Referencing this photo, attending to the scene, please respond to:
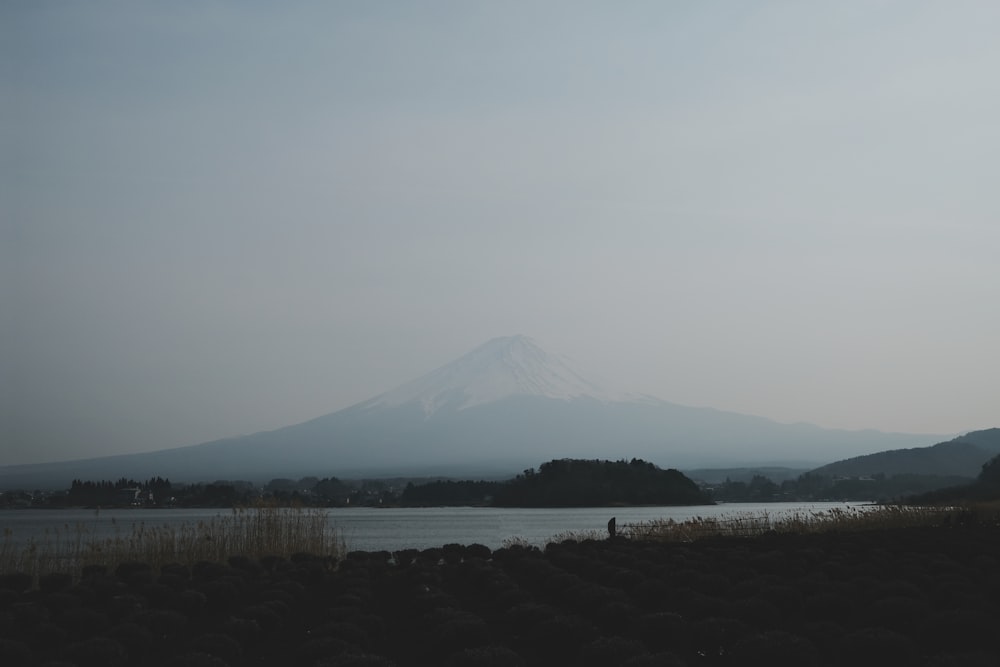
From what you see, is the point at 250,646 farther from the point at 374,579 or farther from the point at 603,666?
the point at 374,579

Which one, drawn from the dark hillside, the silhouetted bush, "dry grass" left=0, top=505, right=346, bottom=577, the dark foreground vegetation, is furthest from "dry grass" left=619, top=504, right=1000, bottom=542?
the dark hillside

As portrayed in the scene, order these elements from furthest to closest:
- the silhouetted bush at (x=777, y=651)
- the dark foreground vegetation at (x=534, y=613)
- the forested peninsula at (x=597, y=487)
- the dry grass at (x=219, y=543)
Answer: the forested peninsula at (x=597, y=487), the dry grass at (x=219, y=543), the dark foreground vegetation at (x=534, y=613), the silhouetted bush at (x=777, y=651)

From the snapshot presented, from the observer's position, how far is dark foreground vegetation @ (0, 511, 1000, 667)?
10047mm

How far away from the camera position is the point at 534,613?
1255cm

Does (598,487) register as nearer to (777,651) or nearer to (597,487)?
(597,487)

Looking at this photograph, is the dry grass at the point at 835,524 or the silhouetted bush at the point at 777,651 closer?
the silhouetted bush at the point at 777,651

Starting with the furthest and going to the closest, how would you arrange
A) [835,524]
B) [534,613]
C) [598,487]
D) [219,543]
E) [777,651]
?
[598,487] → [835,524] → [219,543] → [534,613] → [777,651]

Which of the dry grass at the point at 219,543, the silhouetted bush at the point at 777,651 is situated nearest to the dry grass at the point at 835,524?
the dry grass at the point at 219,543

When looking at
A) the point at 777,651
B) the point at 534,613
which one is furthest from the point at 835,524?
the point at 777,651

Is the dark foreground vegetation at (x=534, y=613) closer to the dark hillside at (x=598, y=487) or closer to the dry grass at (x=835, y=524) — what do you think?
the dry grass at (x=835, y=524)

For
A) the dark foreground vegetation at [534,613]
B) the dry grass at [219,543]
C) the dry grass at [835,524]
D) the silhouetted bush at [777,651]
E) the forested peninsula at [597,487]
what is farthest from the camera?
the forested peninsula at [597,487]

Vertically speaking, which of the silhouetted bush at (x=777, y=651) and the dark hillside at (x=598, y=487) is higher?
the silhouetted bush at (x=777, y=651)

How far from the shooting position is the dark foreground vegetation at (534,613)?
33.0 feet

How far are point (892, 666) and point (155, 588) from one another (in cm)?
1163
